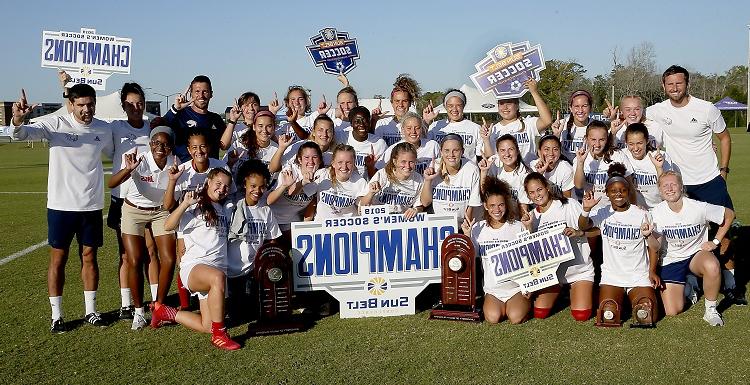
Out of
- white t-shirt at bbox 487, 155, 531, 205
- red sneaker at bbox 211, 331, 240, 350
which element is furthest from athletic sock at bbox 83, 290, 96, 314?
white t-shirt at bbox 487, 155, 531, 205

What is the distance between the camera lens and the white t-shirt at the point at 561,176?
21.0 ft

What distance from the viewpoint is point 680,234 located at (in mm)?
5965

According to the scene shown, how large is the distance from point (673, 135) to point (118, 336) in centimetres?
562

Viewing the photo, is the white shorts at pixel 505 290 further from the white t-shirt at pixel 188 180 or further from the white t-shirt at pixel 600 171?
the white t-shirt at pixel 188 180

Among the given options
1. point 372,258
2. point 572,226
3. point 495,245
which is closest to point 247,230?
point 372,258

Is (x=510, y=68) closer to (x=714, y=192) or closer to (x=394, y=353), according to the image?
(x=714, y=192)

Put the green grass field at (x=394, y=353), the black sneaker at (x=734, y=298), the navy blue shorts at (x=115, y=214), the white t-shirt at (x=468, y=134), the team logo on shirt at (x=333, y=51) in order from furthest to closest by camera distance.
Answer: the team logo on shirt at (x=333, y=51) < the white t-shirt at (x=468, y=134) < the navy blue shorts at (x=115, y=214) < the black sneaker at (x=734, y=298) < the green grass field at (x=394, y=353)

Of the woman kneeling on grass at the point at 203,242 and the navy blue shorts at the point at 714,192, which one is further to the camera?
the navy blue shorts at the point at 714,192

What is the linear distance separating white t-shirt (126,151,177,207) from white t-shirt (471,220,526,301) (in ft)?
→ 9.23

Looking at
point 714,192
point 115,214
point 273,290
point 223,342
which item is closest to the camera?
point 223,342

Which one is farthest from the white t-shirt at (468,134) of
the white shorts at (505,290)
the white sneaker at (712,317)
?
the white sneaker at (712,317)

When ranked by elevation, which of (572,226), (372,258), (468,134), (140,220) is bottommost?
(372,258)

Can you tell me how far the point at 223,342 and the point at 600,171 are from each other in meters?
3.88

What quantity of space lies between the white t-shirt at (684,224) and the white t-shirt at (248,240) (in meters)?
3.48
